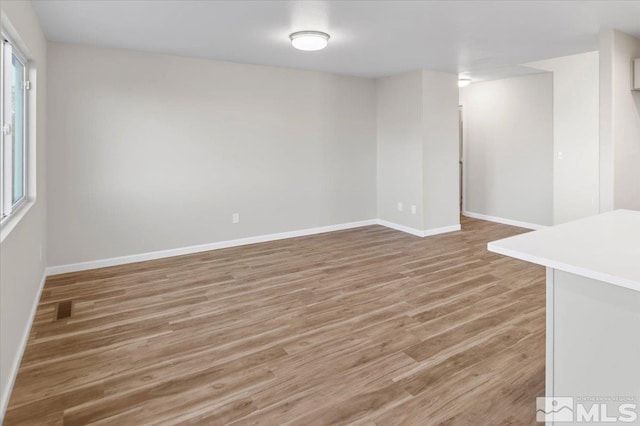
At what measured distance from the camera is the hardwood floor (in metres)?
1.92

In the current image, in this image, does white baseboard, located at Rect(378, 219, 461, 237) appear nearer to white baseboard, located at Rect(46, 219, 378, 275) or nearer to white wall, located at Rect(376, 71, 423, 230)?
white wall, located at Rect(376, 71, 423, 230)

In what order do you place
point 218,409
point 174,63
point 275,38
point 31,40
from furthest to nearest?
point 174,63 < point 275,38 < point 31,40 < point 218,409

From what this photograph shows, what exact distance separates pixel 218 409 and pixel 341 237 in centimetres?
387

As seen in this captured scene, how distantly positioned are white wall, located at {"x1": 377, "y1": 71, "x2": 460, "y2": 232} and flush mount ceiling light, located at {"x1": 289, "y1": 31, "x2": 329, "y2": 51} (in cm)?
221

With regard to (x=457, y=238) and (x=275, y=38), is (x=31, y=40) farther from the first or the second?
(x=457, y=238)

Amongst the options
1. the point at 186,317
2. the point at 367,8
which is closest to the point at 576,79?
the point at 367,8

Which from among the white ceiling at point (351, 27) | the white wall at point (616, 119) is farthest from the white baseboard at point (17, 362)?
the white wall at point (616, 119)

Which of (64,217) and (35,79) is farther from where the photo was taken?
(64,217)

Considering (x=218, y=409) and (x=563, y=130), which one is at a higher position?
(x=563, y=130)

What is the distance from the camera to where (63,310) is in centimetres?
317

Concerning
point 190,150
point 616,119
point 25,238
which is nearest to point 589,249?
point 616,119

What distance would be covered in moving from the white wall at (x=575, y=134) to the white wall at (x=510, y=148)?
19cm

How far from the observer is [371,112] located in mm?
6270

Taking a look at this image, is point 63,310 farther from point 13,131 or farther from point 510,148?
point 510,148
